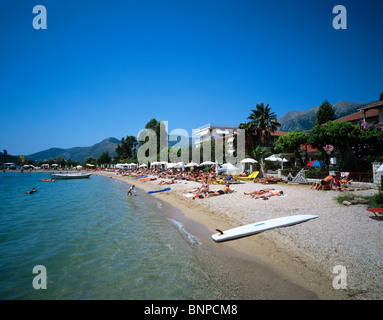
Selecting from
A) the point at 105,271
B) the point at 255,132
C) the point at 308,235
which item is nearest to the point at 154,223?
the point at 105,271

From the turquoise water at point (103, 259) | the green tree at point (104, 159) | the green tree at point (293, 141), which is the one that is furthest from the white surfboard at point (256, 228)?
the green tree at point (104, 159)

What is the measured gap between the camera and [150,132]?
59.9 meters

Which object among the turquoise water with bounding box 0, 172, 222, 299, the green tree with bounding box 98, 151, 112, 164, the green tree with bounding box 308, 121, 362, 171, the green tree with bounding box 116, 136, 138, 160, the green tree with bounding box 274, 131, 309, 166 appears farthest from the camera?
the green tree with bounding box 98, 151, 112, 164

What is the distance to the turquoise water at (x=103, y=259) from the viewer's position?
15.2ft

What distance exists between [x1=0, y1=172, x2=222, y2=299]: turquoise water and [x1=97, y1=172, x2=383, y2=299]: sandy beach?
0.72 meters

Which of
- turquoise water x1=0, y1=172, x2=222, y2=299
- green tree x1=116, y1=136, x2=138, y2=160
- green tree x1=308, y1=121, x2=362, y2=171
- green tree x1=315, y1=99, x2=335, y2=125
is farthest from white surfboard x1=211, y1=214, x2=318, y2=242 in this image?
green tree x1=116, y1=136, x2=138, y2=160

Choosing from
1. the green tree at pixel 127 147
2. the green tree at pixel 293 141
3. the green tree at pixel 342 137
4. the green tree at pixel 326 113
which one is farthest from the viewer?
the green tree at pixel 127 147

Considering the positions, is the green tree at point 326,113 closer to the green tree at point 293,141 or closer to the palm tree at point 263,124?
the palm tree at point 263,124

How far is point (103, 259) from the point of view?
622 centimetres

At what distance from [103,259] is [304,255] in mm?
5581

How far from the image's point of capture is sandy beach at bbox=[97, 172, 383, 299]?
4.11m

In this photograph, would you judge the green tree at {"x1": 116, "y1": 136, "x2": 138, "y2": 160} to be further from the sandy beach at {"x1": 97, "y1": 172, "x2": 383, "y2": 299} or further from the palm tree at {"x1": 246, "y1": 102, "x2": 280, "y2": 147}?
the sandy beach at {"x1": 97, "y1": 172, "x2": 383, "y2": 299}

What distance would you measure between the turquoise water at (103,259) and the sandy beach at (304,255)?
0.72 m

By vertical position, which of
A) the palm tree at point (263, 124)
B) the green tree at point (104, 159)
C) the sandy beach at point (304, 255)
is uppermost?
the palm tree at point (263, 124)
